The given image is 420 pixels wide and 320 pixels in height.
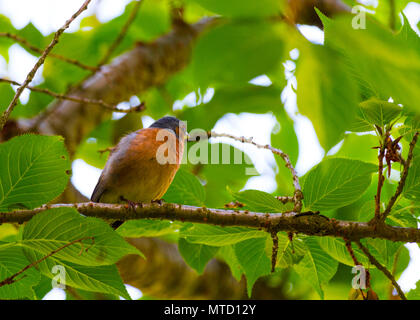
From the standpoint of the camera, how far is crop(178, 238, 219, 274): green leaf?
221cm

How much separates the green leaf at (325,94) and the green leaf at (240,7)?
77 mm

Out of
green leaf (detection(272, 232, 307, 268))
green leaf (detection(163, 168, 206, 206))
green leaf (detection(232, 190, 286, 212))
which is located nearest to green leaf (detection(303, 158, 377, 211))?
green leaf (detection(232, 190, 286, 212))

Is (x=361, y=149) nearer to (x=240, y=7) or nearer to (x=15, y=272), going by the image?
(x=15, y=272)

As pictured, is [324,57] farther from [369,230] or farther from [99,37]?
[99,37]

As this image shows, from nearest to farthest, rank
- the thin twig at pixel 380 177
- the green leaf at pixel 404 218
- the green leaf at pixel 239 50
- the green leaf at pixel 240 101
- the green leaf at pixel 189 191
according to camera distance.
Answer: the green leaf at pixel 239 50
the green leaf at pixel 240 101
the thin twig at pixel 380 177
the green leaf at pixel 404 218
the green leaf at pixel 189 191

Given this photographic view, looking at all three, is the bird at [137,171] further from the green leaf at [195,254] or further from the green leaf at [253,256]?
the green leaf at [253,256]

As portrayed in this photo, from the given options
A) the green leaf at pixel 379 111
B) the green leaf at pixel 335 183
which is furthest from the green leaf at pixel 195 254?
the green leaf at pixel 379 111

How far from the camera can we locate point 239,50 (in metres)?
0.65

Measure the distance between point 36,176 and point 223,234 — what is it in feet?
2.37

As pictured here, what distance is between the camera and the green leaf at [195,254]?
2.21 metres

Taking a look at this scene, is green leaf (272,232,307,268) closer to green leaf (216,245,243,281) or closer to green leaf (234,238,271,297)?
green leaf (234,238,271,297)

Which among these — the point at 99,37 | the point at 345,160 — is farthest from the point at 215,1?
the point at 99,37

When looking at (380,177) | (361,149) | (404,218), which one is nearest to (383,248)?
(404,218)
